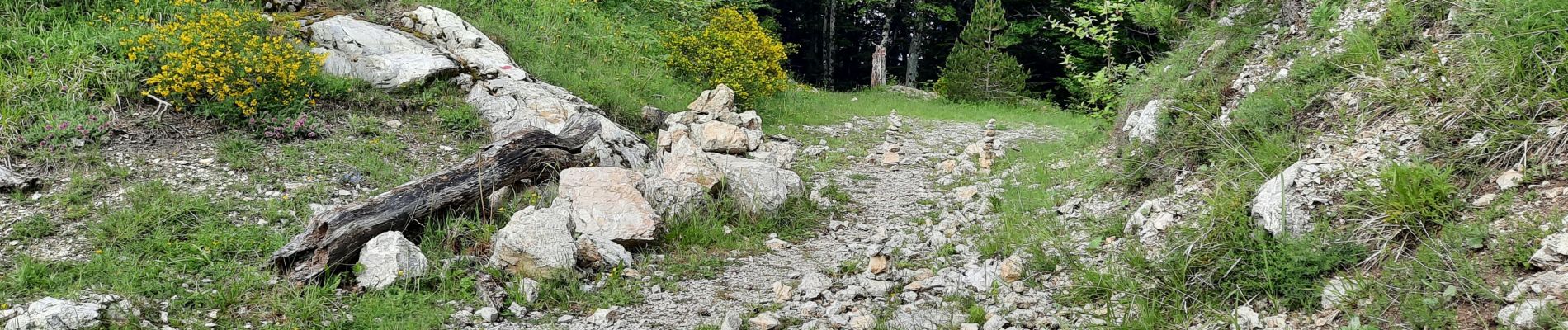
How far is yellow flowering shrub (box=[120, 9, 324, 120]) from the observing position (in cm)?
712

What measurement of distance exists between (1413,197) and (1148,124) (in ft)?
8.88

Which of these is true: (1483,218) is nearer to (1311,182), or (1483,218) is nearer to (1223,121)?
(1311,182)

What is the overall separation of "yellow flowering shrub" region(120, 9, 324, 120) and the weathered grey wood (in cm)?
131

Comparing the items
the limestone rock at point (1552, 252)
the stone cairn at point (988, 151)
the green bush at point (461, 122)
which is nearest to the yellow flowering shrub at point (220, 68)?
the green bush at point (461, 122)

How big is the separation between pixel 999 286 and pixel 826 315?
1046 mm

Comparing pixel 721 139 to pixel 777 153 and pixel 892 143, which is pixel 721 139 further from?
pixel 892 143

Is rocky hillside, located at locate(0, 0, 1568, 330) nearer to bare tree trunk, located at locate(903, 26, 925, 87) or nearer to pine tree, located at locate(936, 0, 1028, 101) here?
pine tree, located at locate(936, 0, 1028, 101)

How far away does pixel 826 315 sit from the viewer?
4562 mm

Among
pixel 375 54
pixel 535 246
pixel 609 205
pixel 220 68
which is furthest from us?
pixel 375 54

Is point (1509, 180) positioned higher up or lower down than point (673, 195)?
higher up

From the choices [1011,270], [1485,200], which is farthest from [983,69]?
[1485,200]

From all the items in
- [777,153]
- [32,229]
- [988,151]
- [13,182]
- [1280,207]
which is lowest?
[988,151]

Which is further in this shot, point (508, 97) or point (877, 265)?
point (508, 97)

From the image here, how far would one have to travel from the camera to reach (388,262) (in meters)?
4.92
